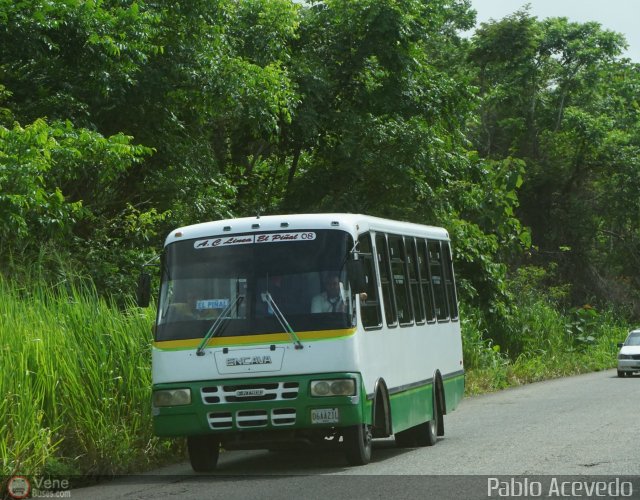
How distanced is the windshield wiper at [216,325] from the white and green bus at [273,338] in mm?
12

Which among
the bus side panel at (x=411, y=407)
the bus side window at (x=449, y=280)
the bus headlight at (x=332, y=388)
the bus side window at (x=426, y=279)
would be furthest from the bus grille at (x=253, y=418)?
the bus side window at (x=449, y=280)

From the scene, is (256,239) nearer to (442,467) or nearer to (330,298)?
(330,298)

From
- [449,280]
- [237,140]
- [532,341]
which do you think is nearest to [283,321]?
[449,280]

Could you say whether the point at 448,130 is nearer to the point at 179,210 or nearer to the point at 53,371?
the point at 179,210

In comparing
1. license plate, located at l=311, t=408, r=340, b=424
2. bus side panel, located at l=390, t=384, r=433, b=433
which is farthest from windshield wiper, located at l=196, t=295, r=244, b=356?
bus side panel, located at l=390, t=384, r=433, b=433

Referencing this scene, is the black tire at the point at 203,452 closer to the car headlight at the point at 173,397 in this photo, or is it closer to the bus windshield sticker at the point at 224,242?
the car headlight at the point at 173,397

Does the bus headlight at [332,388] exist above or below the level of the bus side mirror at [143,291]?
below

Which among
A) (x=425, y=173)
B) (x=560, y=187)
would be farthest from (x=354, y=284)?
(x=560, y=187)

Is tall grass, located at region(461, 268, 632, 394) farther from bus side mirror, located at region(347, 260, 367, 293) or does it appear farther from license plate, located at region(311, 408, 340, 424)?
license plate, located at region(311, 408, 340, 424)

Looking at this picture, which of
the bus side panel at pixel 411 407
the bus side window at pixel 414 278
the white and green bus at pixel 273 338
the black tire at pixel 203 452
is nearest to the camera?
the white and green bus at pixel 273 338

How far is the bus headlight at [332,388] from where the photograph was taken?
473 inches

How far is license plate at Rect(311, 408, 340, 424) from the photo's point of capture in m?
11.9

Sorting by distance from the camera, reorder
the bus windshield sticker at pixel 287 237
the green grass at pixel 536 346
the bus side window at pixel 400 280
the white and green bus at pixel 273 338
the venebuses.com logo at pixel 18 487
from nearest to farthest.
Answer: the venebuses.com logo at pixel 18 487
the white and green bus at pixel 273 338
the bus windshield sticker at pixel 287 237
the bus side window at pixel 400 280
the green grass at pixel 536 346

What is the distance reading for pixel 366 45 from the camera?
26031 mm
